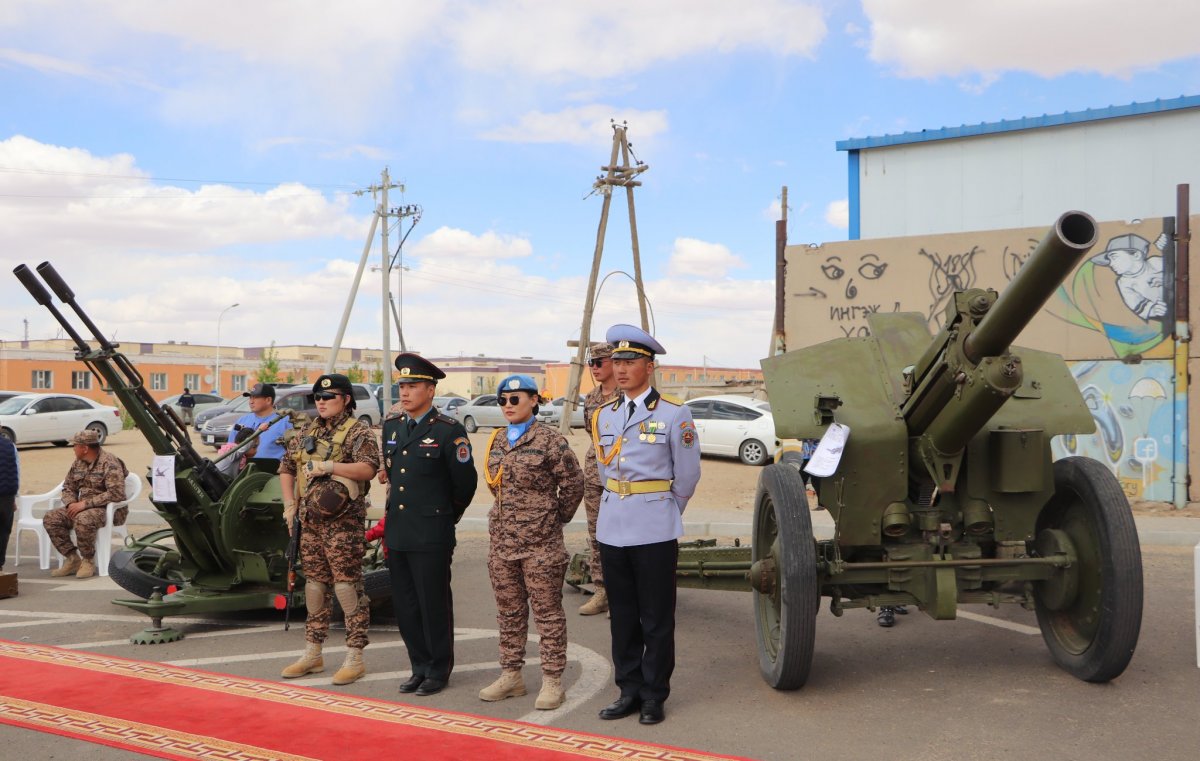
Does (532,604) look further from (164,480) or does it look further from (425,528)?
(164,480)

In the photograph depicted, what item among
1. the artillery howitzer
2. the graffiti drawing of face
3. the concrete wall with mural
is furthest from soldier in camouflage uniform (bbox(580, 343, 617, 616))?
the graffiti drawing of face

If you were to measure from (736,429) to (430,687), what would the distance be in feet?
45.7

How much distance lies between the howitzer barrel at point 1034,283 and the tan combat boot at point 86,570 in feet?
25.4

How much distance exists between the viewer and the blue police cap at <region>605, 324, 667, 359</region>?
16.4ft

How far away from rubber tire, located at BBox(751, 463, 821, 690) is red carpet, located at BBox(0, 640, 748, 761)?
918mm

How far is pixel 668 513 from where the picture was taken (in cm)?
491

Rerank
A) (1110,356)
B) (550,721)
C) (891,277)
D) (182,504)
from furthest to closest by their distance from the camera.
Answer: (891,277), (1110,356), (182,504), (550,721)

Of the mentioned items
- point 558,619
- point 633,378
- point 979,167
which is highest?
point 979,167

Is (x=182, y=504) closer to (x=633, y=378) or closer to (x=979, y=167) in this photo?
(x=633, y=378)

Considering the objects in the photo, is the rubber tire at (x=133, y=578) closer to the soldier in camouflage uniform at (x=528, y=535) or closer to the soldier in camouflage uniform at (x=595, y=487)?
the soldier in camouflage uniform at (x=595, y=487)

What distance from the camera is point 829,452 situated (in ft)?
17.0

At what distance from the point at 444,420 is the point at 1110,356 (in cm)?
1043

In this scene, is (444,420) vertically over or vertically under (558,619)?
over

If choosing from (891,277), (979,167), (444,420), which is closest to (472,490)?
(444,420)
